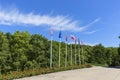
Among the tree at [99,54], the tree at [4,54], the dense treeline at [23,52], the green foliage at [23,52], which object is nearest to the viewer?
the tree at [4,54]

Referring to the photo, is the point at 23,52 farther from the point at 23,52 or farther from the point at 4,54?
the point at 4,54

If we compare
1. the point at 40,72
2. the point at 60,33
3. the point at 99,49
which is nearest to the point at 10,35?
the point at 60,33

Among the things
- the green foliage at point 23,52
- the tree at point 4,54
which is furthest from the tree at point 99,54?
the tree at point 4,54

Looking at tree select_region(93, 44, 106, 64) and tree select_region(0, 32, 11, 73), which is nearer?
tree select_region(0, 32, 11, 73)

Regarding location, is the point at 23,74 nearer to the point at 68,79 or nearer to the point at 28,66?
the point at 68,79

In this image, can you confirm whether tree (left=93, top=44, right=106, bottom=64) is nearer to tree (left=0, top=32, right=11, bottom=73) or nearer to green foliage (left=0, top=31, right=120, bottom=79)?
green foliage (left=0, top=31, right=120, bottom=79)

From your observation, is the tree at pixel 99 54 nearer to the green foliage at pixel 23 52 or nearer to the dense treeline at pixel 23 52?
the dense treeline at pixel 23 52

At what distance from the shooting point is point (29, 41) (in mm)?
Result: 64812

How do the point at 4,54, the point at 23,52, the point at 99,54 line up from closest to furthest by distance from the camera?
the point at 4,54, the point at 23,52, the point at 99,54

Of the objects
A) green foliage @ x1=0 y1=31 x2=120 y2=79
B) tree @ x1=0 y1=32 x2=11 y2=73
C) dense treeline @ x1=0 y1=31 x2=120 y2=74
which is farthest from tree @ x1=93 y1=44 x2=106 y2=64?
tree @ x1=0 y1=32 x2=11 y2=73

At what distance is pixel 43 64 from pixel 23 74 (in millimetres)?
38034

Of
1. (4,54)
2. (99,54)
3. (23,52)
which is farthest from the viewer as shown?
(99,54)

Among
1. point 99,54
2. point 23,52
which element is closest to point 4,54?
point 23,52

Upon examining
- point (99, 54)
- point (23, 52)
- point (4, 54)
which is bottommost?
point (4, 54)
